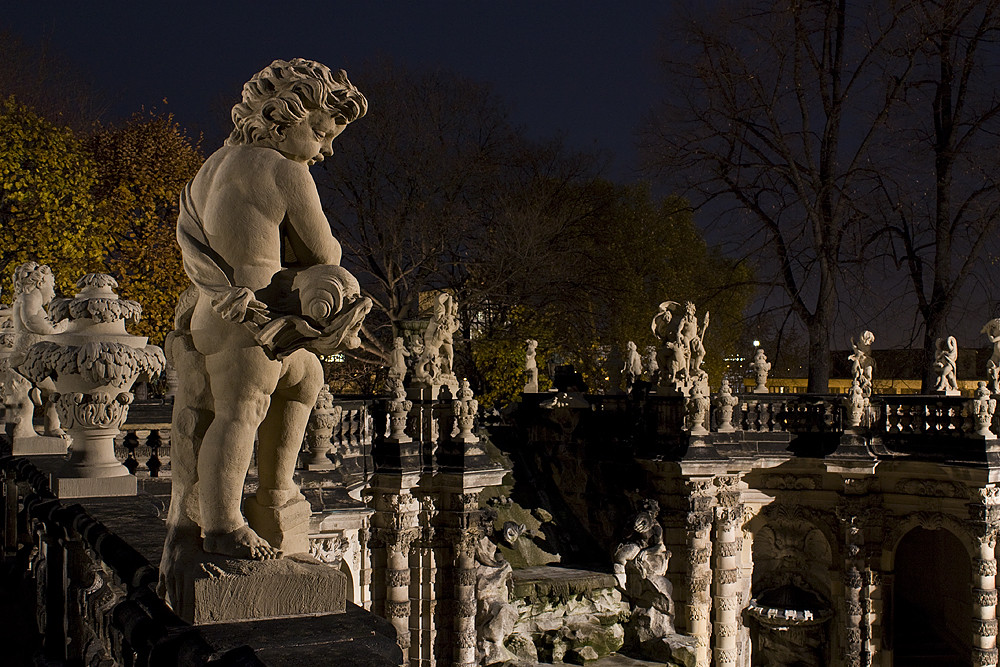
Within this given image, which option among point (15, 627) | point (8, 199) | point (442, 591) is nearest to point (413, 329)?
point (442, 591)

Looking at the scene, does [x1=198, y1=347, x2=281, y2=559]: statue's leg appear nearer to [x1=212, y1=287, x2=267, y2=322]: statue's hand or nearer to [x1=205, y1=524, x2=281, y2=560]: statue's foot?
[x1=205, y1=524, x2=281, y2=560]: statue's foot

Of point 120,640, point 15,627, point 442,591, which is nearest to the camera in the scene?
point 120,640

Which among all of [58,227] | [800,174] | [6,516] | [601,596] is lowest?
[601,596]

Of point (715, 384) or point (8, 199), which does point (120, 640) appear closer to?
point (8, 199)

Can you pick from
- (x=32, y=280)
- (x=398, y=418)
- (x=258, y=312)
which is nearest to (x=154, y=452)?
(x=32, y=280)

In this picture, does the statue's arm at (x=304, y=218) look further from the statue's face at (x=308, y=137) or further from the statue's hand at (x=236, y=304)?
the statue's hand at (x=236, y=304)

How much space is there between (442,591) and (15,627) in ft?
30.2

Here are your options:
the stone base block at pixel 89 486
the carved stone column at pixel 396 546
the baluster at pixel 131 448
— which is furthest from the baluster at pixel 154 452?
the carved stone column at pixel 396 546

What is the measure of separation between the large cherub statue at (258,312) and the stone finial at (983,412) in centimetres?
1436

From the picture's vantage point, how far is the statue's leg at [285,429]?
3174 millimetres

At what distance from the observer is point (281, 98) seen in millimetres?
3189

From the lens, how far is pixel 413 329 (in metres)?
18.5

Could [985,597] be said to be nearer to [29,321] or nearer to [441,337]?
[441,337]

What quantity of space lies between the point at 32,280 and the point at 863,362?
13.5 m
